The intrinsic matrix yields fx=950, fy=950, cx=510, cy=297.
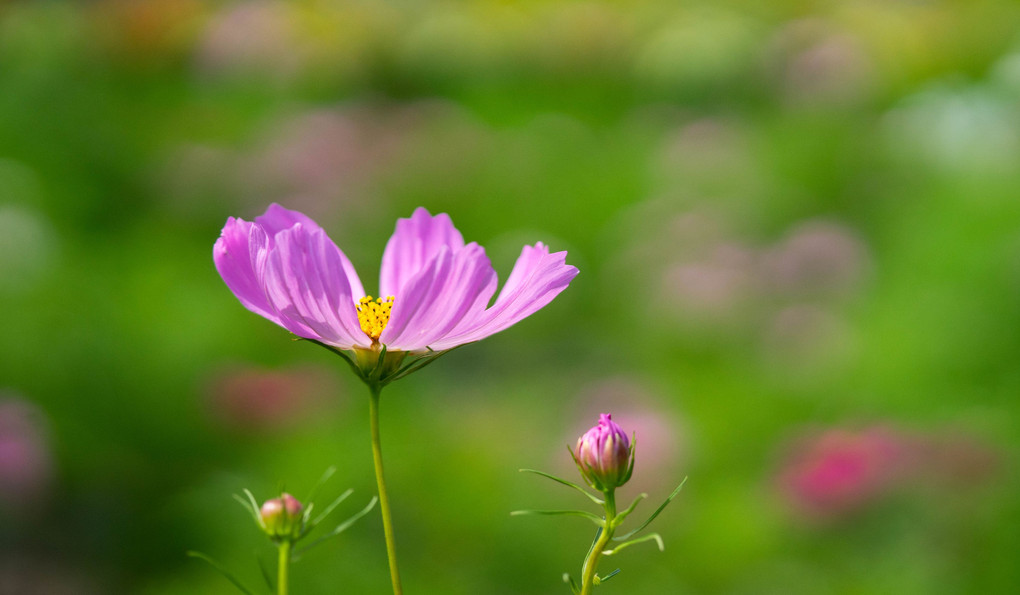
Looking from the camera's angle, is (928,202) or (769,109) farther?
(769,109)

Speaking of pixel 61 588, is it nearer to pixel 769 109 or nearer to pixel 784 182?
pixel 784 182

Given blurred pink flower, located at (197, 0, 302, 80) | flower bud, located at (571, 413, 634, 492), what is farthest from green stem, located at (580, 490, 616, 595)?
blurred pink flower, located at (197, 0, 302, 80)

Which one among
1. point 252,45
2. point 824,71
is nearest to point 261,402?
point 824,71

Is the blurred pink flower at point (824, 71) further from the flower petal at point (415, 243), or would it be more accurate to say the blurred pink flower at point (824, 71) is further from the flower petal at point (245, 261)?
the flower petal at point (245, 261)

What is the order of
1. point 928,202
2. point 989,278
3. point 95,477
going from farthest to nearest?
point 928,202, point 989,278, point 95,477

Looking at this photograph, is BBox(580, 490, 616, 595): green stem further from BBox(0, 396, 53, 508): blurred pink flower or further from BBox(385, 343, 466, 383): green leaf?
BBox(0, 396, 53, 508): blurred pink flower

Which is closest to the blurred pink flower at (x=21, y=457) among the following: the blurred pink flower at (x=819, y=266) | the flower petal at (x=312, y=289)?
the flower petal at (x=312, y=289)

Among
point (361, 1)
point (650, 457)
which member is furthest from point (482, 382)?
point (361, 1)
